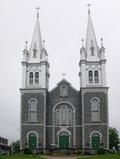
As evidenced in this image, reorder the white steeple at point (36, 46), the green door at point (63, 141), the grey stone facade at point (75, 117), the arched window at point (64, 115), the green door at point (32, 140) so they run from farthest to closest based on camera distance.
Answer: the white steeple at point (36, 46) < the arched window at point (64, 115) < the green door at point (63, 141) < the green door at point (32, 140) < the grey stone facade at point (75, 117)

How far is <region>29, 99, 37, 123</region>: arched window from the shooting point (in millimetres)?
63175

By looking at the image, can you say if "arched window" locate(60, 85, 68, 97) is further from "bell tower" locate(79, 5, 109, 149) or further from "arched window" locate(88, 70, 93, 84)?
"arched window" locate(88, 70, 93, 84)

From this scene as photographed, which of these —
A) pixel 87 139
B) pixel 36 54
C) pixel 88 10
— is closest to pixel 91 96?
pixel 87 139

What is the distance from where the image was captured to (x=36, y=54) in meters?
66.9

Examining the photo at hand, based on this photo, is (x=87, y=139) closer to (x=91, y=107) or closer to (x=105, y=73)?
(x=91, y=107)

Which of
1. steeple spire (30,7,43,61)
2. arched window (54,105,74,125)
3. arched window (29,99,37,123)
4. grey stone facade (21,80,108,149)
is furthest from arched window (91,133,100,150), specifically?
steeple spire (30,7,43,61)

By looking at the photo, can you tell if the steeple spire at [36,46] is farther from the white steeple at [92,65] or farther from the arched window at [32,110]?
the arched window at [32,110]

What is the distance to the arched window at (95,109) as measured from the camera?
2457 inches

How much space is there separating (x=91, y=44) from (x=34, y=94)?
41.1ft

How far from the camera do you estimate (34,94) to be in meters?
64.1

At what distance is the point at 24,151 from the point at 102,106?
14.0 m

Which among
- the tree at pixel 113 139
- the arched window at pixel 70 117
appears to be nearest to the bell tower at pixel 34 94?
the arched window at pixel 70 117

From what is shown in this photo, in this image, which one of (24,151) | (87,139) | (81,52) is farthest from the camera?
(81,52)

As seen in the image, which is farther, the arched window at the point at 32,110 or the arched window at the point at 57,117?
the arched window at the point at 57,117
